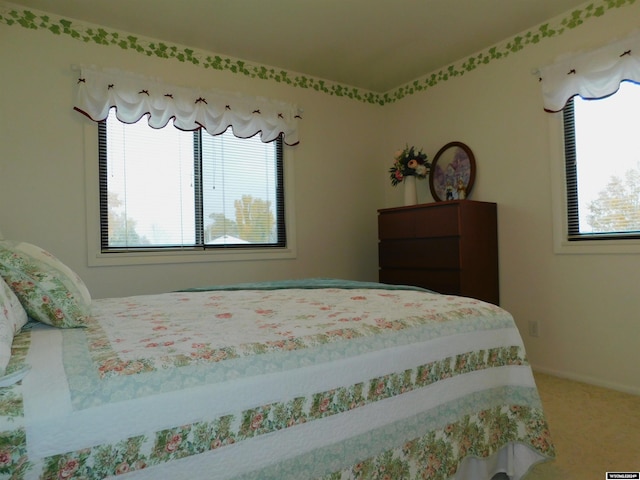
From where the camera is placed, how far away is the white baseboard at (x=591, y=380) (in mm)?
2770

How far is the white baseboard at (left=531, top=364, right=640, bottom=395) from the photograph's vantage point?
277 cm

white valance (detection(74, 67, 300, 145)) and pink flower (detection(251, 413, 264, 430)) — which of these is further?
white valance (detection(74, 67, 300, 145))

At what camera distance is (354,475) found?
1.19 metres

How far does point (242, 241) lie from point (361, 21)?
6.30 feet

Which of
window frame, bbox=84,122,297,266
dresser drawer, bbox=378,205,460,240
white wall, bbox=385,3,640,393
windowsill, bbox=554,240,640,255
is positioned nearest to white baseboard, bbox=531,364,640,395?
white wall, bbox=385,3,640,393

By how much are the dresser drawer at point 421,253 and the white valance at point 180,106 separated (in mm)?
1272

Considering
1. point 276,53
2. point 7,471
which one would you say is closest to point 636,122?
point 276,53

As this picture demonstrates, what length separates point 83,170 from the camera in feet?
9.96

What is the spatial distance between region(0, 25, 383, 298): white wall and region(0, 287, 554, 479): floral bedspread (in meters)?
1.50

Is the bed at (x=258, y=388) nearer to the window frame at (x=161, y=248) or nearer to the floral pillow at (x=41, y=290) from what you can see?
the floral pillow at (x=41, y=290)

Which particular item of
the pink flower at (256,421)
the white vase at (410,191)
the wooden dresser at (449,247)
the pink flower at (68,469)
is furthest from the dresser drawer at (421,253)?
the pink flower at (68,469)

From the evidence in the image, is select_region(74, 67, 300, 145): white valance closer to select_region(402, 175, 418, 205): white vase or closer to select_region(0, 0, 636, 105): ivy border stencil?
select_region(0, 0, 636, 105): ivy border stencil

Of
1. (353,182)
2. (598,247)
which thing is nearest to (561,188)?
(598,247)

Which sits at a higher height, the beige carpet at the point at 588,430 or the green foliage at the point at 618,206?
the green foliage at the point at 618,206
